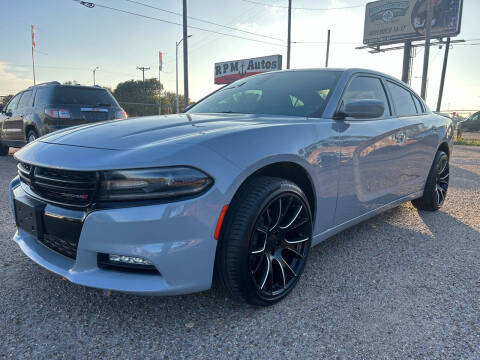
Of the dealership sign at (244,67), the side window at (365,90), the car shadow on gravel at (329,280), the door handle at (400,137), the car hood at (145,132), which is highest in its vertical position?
the dealership sign at (244,67)

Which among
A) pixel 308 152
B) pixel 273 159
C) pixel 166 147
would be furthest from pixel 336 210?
pixel 166 147

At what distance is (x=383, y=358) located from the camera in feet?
5.41

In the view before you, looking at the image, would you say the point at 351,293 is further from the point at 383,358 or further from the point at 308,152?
the point at 308,152

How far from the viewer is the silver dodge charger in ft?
5.36

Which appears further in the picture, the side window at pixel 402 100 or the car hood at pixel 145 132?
the side window at pixel 402 100

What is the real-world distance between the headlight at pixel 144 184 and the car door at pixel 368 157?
4.19ft

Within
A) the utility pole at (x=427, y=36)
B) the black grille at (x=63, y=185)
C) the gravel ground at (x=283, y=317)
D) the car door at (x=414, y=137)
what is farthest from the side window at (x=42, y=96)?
the utility pole at (x=427, y=36)

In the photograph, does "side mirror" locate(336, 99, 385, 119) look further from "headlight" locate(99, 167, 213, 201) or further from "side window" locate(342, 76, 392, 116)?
"headlight" locate(99, 167, 213, 201)

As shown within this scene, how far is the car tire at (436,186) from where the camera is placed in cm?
397

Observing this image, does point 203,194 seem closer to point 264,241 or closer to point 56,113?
point 264,241

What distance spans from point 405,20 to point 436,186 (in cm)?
3198

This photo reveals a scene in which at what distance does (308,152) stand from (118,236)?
121cm

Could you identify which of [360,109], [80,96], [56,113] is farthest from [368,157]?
[80,96]

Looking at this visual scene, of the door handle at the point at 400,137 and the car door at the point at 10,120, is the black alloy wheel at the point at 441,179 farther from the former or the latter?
the car door at the point at 10,120
